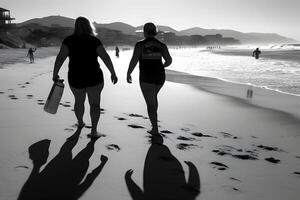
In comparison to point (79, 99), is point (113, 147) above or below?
below

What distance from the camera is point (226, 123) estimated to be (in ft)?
19.2

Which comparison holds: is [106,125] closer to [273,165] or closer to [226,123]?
[226,123]

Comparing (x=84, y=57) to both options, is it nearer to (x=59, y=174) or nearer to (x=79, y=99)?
(x=79, y=99)

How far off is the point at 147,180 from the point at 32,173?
3.80ft

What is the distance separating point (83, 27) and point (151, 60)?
3.57 ft

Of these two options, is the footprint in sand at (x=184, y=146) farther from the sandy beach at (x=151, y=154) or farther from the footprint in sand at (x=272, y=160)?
the footprint in sand at (x=272, y=160)

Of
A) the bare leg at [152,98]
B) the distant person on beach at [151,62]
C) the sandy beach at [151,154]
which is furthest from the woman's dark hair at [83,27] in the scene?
the sandy beach at [151,154]

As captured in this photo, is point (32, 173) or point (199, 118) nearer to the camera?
point (32, 173)

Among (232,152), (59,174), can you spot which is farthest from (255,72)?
(59,174)

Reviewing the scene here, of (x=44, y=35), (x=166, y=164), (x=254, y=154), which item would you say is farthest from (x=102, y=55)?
(x=44, y=35)

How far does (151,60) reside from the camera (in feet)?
15.3

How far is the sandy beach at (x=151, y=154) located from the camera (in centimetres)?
295

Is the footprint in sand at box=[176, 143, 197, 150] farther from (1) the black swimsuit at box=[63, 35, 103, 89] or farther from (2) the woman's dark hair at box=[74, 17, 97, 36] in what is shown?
(2) the woman's dark hair at box=[74, 17, 97, 36]

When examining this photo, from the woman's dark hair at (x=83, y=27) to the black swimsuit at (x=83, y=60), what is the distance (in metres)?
0.06
